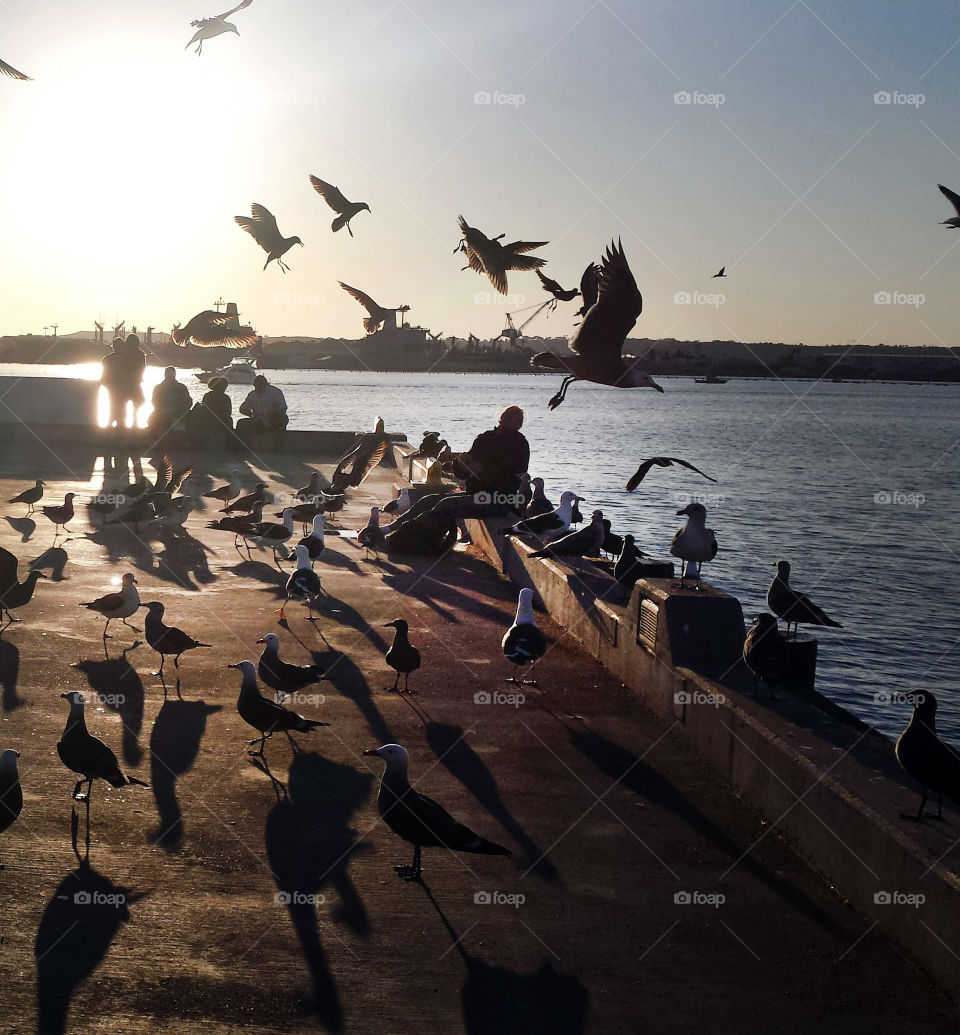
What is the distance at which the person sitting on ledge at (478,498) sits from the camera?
700 inches

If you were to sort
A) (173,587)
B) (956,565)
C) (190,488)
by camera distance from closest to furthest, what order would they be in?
(173,587) → (190,488) → (956,565)

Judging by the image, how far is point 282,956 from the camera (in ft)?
17.9

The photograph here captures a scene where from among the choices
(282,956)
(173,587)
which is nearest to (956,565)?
(173,587)

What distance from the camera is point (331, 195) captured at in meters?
14.9

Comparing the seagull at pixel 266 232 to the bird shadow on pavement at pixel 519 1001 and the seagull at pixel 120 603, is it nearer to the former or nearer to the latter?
the seagull at pixel 120 603

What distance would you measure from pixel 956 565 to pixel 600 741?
100 ft

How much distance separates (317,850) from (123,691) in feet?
12.8

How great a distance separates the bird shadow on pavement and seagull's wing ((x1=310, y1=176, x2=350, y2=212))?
11454 mm

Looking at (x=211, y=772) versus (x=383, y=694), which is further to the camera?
(x=383, y=694)

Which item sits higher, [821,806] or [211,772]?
[821,806]

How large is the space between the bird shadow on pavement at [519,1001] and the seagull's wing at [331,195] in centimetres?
1145

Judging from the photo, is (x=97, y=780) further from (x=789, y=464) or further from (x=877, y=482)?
(x=789, y=464)

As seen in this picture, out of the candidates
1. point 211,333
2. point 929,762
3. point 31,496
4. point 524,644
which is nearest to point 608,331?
point 524,644

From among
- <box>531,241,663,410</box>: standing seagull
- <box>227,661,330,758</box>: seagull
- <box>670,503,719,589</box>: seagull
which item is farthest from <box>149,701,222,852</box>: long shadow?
<box>670,503,719,589</box>: seagull
